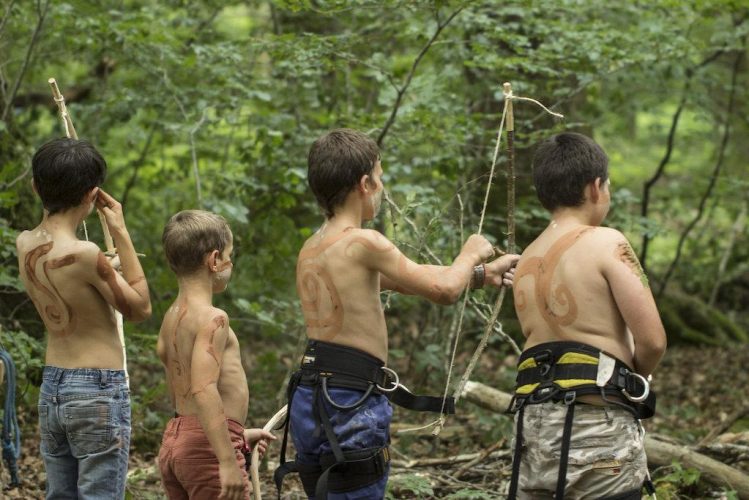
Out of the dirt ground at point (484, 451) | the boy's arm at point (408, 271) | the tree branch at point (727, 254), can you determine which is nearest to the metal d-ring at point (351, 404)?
the boy's arm at point (408, 271)

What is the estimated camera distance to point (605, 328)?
3.32m

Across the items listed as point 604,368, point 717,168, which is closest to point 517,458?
point 604,368

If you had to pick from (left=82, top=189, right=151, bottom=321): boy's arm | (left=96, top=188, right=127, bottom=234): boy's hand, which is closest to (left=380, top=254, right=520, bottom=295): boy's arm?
(left=82, top=189, right=151, bottom=321): boy's arm

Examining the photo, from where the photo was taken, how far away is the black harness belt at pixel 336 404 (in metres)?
3.38

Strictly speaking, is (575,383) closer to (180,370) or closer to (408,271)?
(408,271)

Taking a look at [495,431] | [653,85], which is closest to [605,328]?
[495,431]

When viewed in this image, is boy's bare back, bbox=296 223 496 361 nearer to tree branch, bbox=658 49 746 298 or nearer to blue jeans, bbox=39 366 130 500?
blue jeans, bbox=39 366 130 500

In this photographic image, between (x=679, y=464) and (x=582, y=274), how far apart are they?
2.41 meters

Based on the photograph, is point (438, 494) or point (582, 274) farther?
point (438, 494)

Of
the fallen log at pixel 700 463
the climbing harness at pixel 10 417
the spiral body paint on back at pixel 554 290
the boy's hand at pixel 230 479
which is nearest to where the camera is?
the spiral body paint on back at pixel 554 290

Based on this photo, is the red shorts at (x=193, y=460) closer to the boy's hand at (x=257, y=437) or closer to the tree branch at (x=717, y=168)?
the boy's hand at (x=257, y=437)

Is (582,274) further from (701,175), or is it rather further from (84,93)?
(701,175)

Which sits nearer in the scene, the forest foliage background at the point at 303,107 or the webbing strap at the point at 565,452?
the webbing strap at the point at 565,452

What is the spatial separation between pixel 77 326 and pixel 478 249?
1.63 meters
